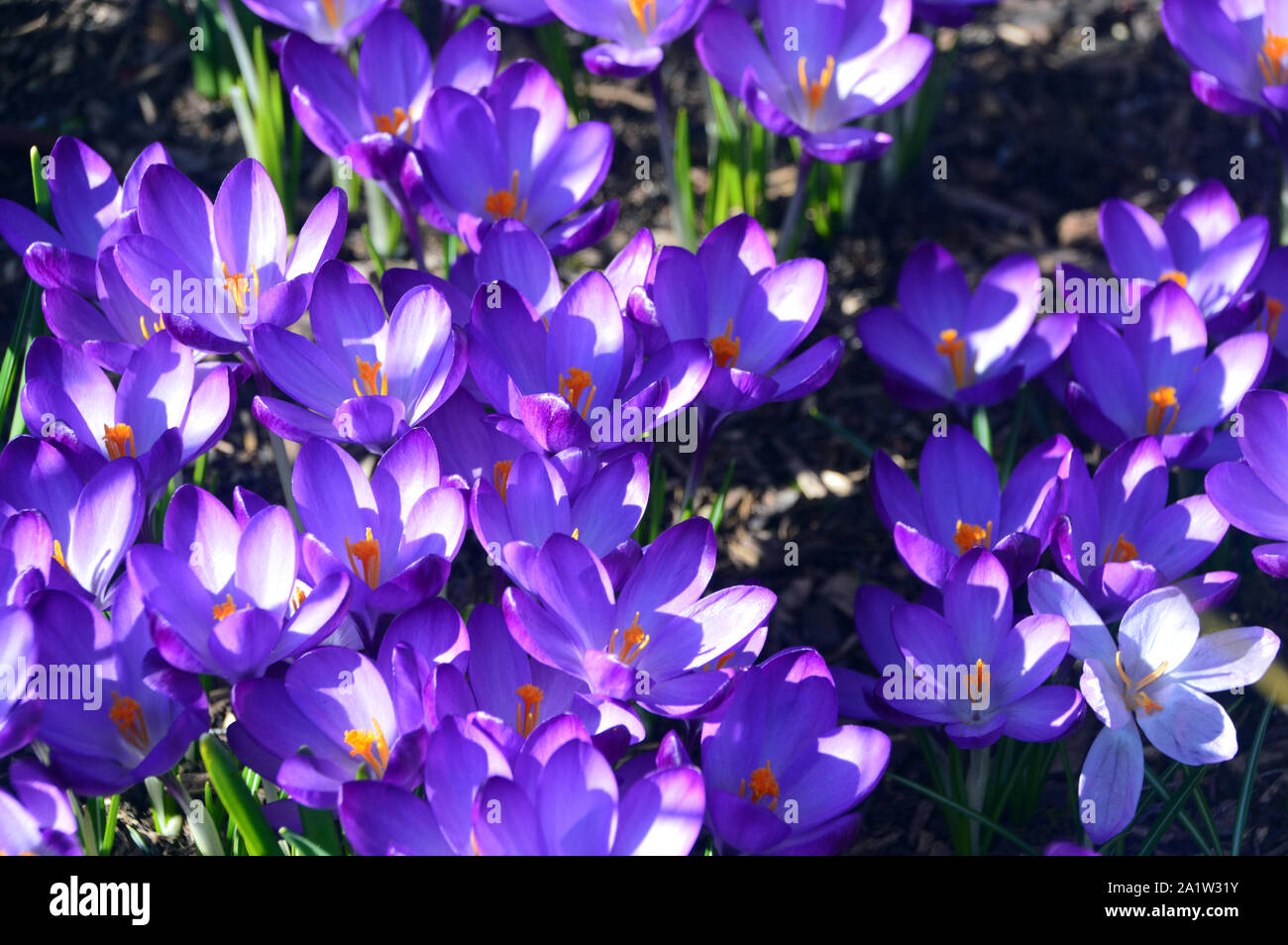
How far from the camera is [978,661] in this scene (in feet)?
4.58

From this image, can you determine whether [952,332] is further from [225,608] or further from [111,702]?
[111,702]

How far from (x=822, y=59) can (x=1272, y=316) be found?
2.62 feet

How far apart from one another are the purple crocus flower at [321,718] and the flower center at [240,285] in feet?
1.77

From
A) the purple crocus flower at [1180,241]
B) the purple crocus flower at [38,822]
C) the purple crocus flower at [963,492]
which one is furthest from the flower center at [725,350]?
the purple crocus flower at [38,822]

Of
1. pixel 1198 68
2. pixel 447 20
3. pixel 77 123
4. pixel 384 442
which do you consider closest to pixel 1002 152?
pixel 1198 68

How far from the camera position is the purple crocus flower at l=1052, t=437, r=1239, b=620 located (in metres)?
1.46

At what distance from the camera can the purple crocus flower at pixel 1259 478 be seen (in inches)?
59.2

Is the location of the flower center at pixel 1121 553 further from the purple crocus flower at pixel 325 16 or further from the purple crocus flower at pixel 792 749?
the purple crocus flower at pixel 325 16

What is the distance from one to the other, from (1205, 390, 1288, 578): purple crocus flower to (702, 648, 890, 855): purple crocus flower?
569 mm

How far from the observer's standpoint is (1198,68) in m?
2.03

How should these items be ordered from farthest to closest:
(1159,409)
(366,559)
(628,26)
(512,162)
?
(628,26) < (512,162) < (1159,409) < (366,559)

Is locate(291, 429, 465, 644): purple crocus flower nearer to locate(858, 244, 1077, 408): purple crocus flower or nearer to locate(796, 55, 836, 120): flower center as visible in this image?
locate(858, 244, 1077, 408): purple crocus flower

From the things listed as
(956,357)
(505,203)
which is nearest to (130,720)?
(505,203)

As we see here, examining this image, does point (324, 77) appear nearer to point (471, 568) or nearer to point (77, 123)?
point (471, 568)
